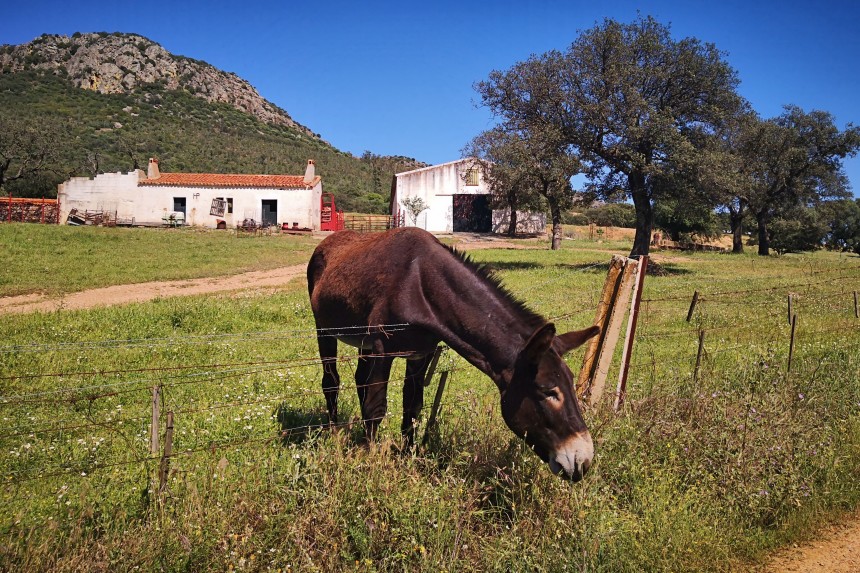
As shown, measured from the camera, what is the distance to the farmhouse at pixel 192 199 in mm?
43125

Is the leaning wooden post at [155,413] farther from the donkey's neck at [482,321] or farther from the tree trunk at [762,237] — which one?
the tree trunk at [762,237]

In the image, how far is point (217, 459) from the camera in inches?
179

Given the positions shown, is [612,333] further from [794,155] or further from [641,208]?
[794,155]

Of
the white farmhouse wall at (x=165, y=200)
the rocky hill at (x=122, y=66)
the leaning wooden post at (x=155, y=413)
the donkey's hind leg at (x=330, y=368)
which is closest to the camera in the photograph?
the leaning wooden post at (x=155, y=413)

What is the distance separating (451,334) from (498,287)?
1.78ft

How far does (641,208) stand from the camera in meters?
25.6

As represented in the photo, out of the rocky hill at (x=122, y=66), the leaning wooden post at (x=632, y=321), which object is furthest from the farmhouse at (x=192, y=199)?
the rocky hill at (x=122, y=66)

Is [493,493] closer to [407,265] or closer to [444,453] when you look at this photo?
[444,453]

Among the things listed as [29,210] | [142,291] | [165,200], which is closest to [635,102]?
[142,291]

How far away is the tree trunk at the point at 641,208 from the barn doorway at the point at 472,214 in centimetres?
3064

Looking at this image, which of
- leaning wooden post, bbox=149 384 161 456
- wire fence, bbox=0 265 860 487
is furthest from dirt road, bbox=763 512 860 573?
leaning wooden post, bbox=149 384 161 456

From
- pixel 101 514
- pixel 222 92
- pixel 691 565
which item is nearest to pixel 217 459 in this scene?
pixel 101 514

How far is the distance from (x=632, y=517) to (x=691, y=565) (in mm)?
432

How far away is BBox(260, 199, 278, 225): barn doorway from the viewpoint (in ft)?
149
